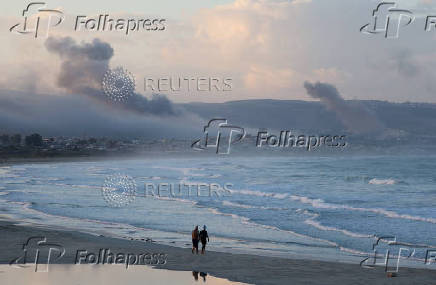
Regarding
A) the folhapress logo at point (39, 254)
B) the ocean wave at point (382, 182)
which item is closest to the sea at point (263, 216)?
the ocean wave at point (382, 182)

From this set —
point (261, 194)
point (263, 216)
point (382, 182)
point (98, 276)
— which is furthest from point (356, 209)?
point (382, 182)

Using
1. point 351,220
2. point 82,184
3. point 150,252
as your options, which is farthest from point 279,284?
point 82,184

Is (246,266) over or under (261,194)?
under

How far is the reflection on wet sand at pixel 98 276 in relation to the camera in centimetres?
1914

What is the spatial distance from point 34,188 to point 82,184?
6918 millimetres

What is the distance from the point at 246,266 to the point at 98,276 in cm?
528

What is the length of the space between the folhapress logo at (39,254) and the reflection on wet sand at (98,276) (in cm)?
47

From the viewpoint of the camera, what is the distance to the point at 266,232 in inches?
1308

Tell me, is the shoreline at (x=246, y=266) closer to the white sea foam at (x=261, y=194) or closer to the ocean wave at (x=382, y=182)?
the white sea foam at (x=261, y=194)

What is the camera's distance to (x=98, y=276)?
20047 mm

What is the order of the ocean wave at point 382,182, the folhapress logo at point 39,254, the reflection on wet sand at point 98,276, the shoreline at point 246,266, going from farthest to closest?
1. the ocean wave at point 382,182
2. the folhapress logo at point 39,254
3. the shoreline at point 246,266
4. the reflection on wet sand at point 98,276

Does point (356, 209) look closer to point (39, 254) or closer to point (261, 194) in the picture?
point (261, 194)

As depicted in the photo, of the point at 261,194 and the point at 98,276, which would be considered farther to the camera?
the point at 261,194

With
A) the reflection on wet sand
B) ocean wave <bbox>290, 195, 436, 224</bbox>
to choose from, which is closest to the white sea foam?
ocean wave <bbox>290, 195, 436, 224</bbox>
